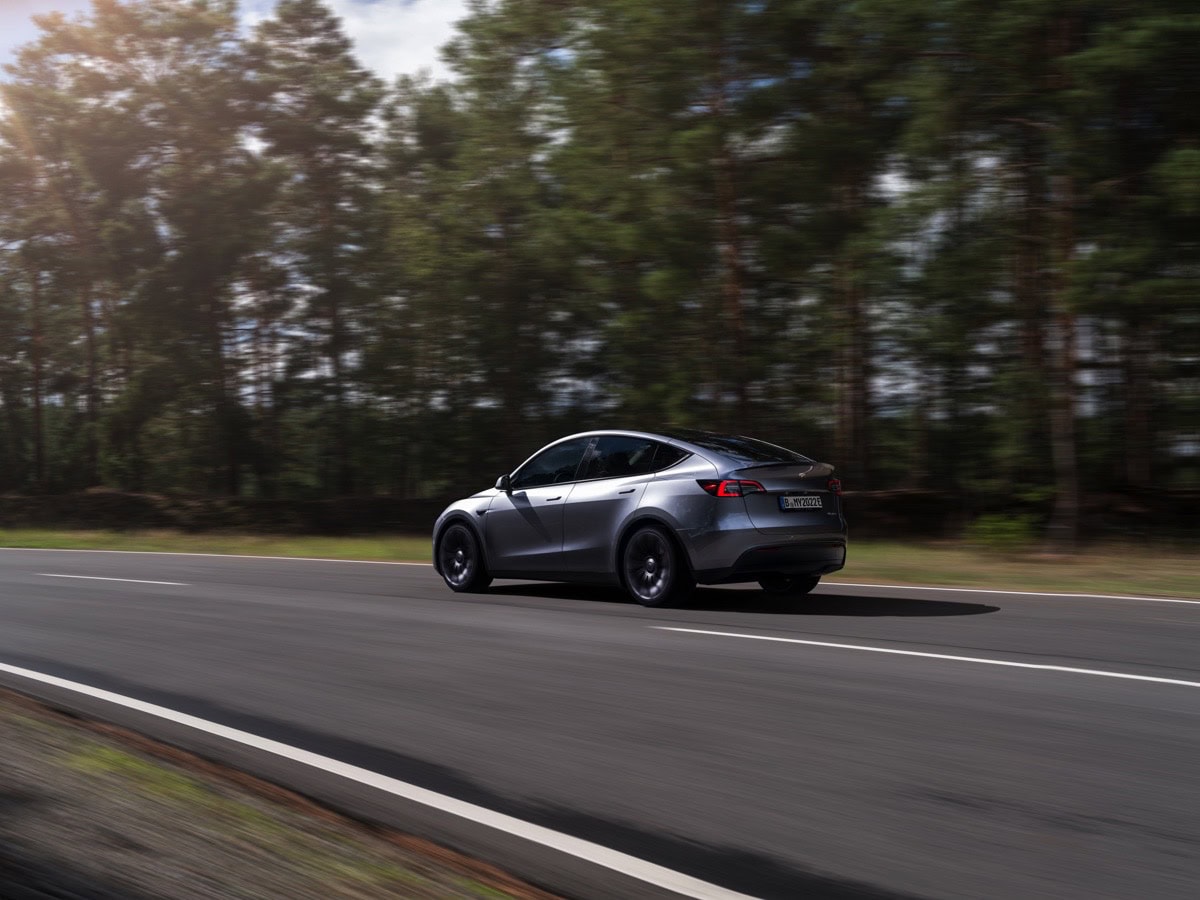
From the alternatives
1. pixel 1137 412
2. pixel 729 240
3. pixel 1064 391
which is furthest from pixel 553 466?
pixel 1137 412

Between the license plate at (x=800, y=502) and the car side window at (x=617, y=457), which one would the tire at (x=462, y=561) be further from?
the license plate at (x=800, y=502)

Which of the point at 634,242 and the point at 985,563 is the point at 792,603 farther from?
the point at 634,242

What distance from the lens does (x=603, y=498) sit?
1122 centimetres

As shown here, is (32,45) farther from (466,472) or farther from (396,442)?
(466,472)

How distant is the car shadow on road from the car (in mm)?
287

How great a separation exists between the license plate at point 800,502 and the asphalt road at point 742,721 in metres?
0.92

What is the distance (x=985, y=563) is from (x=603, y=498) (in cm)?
Result: 755

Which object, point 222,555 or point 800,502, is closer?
point 800,502

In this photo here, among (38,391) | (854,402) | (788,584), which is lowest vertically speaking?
(788,584)

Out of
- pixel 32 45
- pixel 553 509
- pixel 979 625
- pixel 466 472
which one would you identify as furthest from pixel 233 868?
pixel 32 45

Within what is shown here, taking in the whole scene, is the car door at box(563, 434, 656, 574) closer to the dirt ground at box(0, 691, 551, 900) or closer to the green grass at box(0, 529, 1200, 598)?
the green grass at box(0, 529, 1200, 598)

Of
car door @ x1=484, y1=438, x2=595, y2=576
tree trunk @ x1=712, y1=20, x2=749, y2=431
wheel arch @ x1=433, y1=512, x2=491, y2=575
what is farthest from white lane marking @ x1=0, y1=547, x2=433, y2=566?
tree trunk @ x1=712, y1=20, x2=749, y2=431

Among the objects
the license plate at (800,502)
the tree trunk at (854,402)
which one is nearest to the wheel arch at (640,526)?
the license plate at (800,502)

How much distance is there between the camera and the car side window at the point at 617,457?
11.1 metres
